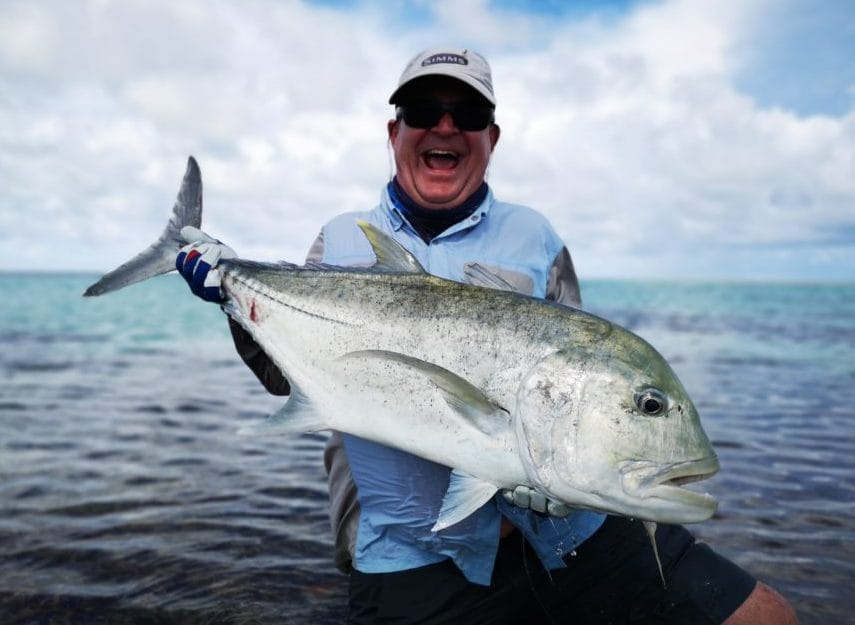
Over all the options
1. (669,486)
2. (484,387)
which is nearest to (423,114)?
(484,387)

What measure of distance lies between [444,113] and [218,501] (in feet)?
14.1

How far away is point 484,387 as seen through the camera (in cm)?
256

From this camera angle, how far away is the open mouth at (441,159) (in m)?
3.80

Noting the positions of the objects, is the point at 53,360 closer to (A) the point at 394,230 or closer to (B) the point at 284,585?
Answer: (B) the point at 284,585

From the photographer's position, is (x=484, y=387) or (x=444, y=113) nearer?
(x=484, y=387)

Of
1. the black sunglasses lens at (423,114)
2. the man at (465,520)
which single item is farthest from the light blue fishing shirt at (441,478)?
the black sunglasses lens at (423,114)

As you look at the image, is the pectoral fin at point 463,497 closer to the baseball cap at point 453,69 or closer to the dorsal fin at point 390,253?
the dorsal fin at point 390,253

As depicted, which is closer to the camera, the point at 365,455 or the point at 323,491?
the point at 365,455

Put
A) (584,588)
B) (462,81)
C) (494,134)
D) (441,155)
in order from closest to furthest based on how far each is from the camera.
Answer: (584,588) < (462,81) < (441,155) < (494,134)

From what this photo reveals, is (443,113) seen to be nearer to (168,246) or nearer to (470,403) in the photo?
(168,246)

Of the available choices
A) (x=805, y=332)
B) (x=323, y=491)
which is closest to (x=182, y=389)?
(x=323, y=491)

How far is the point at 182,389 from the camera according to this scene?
12.2m

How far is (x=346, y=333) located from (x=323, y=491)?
4.10 metres

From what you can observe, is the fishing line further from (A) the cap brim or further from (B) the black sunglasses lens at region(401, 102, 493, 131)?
(A) the cap brim
